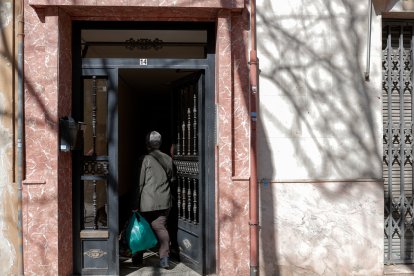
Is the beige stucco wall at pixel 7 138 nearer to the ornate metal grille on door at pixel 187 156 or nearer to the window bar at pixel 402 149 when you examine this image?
the ornate metal grille on door at pixel 187 156

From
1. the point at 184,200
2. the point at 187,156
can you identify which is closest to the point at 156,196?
the point at 184,200

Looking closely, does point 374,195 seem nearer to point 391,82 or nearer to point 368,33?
point 391,82

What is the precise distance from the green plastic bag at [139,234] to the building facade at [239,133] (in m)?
0.30

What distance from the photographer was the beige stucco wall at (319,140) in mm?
5555

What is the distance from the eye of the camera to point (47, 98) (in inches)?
211

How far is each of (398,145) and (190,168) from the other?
2648 mm

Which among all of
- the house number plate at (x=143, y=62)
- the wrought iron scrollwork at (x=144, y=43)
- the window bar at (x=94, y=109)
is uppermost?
the wrought iron scrollwork at (x=144, y=43)

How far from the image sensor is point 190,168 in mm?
6082

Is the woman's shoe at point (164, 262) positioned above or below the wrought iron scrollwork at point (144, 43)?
below

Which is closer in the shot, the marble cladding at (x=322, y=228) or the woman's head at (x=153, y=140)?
the marble cladding at (x=322, y=228)

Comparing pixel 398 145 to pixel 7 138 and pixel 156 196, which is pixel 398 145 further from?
pixel 7 138

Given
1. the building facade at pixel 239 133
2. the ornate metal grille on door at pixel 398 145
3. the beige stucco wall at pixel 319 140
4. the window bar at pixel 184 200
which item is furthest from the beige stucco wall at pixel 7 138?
the ornate metal grille on door at pixel 398 145

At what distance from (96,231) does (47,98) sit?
172cm

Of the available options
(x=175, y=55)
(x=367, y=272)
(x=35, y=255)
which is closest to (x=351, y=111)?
(x=367, y=272)
